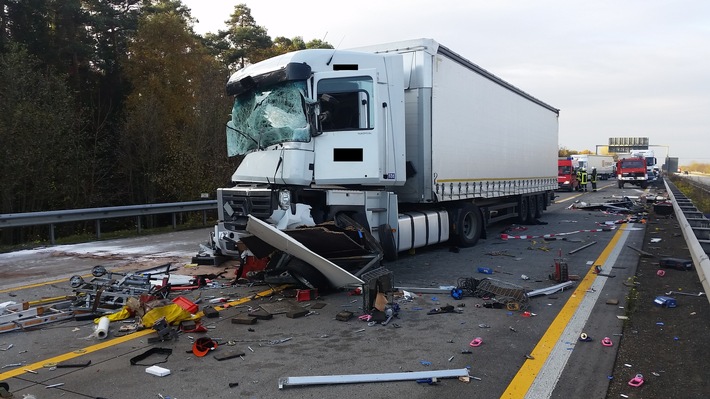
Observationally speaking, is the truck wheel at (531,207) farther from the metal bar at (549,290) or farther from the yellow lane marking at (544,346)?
the metal bar at (549,290)

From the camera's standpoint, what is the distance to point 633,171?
4347 centimetres

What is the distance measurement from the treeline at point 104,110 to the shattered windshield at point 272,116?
9.42 m

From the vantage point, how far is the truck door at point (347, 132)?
802 cm

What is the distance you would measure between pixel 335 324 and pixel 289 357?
45.4 inches

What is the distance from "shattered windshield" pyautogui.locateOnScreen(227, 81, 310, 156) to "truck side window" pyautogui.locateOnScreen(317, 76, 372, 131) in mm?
368

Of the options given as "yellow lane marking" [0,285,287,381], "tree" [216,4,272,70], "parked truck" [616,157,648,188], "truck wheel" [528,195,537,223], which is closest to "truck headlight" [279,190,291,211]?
"yellow lane marking" [0,285,287,381]

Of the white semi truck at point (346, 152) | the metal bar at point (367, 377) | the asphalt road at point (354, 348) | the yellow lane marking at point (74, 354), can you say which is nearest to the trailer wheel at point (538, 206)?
the white semi truck at point (346, 152)

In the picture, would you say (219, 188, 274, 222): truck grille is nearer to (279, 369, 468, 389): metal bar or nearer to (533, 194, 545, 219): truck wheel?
(279, 369, 468, 389): metal bar

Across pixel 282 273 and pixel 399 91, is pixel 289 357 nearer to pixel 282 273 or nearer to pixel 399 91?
pixel 282 273

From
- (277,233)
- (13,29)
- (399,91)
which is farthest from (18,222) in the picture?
(13,29)

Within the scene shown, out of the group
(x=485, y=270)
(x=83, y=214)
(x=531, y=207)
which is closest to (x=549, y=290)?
(x=485, y=270)

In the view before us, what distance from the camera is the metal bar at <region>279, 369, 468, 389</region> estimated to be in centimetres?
416

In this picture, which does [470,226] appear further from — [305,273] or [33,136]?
[33,136]

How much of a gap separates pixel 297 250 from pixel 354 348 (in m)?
2.03
